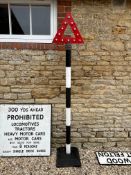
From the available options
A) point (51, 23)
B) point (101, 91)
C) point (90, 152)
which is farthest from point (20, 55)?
point (90, 152)

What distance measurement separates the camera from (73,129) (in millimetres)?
3744

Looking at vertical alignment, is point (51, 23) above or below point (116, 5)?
below

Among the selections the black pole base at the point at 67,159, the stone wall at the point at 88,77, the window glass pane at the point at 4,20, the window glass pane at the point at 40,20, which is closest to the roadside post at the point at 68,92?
the black pole base at the point at 67,159

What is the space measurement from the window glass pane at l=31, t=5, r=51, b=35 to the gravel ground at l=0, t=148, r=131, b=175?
198 cm

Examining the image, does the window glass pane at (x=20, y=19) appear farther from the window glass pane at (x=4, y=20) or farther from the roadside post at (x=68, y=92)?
the roadside post at (x=68, y=92)

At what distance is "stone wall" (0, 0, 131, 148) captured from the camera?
3.44 meters

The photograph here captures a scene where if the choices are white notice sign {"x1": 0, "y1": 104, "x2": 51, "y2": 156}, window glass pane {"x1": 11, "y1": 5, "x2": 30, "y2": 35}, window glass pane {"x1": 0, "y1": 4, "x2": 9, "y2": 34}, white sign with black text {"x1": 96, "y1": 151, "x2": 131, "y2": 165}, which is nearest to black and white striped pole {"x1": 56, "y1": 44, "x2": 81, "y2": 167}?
white notice sign {"x1": 0, "y1": 104, "x2": 51, "y2": 156}

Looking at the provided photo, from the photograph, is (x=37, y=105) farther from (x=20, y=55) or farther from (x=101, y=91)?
(x=101, y=91)

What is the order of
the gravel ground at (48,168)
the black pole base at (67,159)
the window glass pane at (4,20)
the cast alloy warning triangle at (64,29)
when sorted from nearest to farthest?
the cast alloy warning triangle at (64,29) < the gravel ground at (48,168) < the black pole base at (67,159) < the window glass pane at (4,20)

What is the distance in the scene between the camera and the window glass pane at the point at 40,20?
11.3 feet

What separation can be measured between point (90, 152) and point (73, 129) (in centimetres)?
46

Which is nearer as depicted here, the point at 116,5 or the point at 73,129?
the point at 116,5

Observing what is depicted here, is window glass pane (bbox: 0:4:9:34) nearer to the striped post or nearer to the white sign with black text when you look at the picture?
the striped post

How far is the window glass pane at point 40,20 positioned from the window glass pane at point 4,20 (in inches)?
15.9
